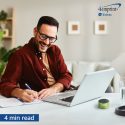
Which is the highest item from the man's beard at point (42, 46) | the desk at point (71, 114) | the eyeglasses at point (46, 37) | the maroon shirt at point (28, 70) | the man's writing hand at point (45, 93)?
the eyeglasses at point (46, 37)

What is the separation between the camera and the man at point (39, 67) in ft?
5.83

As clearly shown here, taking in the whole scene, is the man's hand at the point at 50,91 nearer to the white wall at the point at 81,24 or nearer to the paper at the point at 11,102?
the paper at the point at 11,102

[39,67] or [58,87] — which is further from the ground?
[39,67]

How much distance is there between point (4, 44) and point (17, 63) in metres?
3.05

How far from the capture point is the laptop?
53.1 inches

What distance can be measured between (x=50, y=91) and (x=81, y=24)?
314 cm

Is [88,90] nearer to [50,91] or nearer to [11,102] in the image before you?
[50,91]

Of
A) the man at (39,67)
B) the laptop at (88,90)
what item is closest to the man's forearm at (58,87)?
the man at (39,67)

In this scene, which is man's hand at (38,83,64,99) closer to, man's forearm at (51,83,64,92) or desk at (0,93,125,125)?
man's forearm at (51,83,64,92)

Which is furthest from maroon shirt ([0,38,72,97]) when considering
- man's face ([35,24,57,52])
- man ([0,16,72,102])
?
man's face ([35,24,57,52])

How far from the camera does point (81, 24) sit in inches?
184

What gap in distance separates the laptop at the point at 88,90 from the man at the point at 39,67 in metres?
0.14

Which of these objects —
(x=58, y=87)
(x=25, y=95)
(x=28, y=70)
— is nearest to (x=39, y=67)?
(x=28, y=70)

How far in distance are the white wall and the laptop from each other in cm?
308
